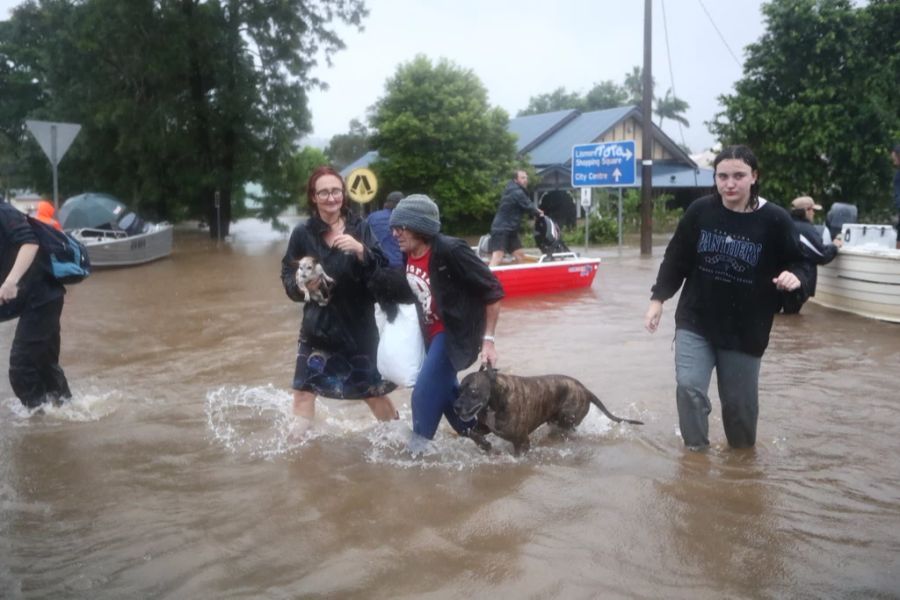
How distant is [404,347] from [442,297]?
411mm

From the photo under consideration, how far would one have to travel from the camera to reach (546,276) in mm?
13586

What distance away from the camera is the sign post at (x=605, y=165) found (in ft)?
63.1

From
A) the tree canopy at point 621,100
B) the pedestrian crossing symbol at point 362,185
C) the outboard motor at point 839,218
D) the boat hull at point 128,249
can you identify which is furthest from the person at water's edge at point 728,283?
the tree canopy at point 621,100

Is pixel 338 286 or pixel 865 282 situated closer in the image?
pixel 338 286

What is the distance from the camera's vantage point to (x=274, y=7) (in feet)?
101

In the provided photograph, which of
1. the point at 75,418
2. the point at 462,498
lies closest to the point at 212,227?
the point at 75,418

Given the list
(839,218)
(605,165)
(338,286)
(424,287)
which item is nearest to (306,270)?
(338,286)

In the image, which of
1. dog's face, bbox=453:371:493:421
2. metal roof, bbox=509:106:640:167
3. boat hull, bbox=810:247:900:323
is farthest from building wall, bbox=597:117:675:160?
dog's face, bbox=453:371:493:421

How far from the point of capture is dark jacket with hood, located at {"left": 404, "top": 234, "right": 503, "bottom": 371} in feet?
16.7

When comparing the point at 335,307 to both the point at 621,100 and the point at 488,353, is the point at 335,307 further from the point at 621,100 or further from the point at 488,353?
the point at 621,100

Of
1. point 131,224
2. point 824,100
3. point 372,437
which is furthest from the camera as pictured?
point 824,100

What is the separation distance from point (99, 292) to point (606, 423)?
12.4 metres

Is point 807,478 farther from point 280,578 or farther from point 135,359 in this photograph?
point 135,359

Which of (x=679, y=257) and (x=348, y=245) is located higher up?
(x=348, y=245)
